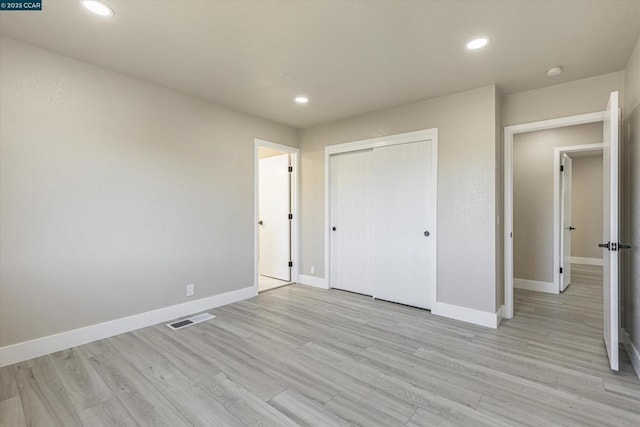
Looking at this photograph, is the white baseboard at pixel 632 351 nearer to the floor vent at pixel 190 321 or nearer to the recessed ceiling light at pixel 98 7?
the floor vent at pixel 190 321

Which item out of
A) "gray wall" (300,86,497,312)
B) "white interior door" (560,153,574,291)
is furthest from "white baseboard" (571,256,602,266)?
"gray wall" (300,86,497,312)

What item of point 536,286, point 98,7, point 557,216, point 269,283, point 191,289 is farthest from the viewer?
point 269,283

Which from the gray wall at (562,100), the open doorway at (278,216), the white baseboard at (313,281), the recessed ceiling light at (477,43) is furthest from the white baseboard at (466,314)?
the recessed ceiling light at (477,43)

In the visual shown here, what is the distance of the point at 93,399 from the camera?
6.35 ft

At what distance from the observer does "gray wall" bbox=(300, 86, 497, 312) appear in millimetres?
3146

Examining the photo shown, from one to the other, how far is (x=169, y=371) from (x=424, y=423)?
1855mm

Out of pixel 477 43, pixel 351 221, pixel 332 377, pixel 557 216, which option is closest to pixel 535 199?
pixel 557 216

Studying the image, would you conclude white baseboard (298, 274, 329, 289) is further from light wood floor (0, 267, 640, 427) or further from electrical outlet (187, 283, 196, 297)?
electrical outlet (187, 283, 196, 297)

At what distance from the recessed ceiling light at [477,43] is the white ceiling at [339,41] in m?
0.05

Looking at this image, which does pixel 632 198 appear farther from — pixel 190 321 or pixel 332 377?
pixel 190 321

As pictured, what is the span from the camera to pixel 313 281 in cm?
482

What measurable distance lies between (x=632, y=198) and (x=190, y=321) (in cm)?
438

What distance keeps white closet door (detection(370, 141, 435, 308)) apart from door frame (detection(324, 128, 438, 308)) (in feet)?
0.18

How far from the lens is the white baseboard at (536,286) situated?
175 inches
